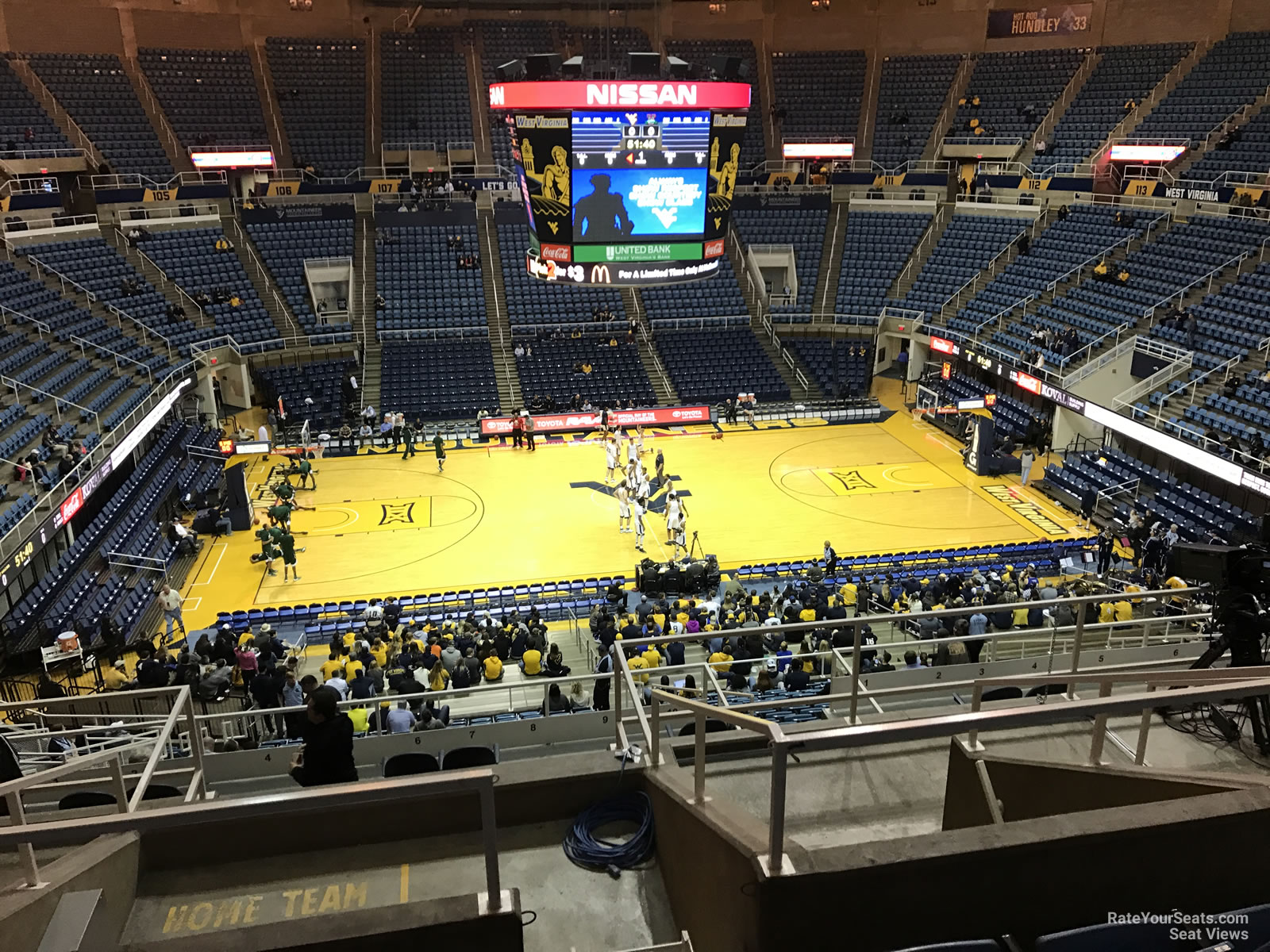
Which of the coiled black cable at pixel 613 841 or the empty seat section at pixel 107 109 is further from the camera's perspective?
the empty seat section at pixel 107 109

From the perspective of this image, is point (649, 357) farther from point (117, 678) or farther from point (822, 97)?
point (117, 678)

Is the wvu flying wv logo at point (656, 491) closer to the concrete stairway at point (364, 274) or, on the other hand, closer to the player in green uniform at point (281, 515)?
the player in green uniform at point (281, 515)

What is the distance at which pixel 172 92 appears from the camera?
1694 inches

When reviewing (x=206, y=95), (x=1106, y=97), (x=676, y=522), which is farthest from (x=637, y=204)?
(x=206, y=95)

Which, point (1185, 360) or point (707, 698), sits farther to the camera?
point (1185, 360)

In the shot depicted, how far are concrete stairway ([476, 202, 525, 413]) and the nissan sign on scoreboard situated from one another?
2023 mm

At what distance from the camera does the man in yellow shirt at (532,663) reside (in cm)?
1394

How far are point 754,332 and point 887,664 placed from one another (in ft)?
91.6

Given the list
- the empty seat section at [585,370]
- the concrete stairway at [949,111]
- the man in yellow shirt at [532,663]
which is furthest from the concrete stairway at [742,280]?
the man in yellow shirt at [532,663]

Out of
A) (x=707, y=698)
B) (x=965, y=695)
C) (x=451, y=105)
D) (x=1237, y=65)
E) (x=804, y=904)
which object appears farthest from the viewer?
(x=451, y=105)

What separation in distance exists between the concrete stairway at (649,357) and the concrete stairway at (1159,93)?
20.9 metres

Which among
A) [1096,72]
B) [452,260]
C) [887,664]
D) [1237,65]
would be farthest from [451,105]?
[887,664]

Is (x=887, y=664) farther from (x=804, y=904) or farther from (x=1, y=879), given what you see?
(x=1, y=879)

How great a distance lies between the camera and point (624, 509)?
79.3 feet
